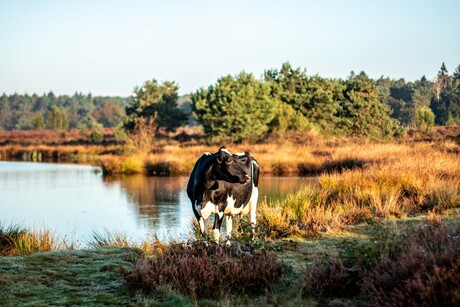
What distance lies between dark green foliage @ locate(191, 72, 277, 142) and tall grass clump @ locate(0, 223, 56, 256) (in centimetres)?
3268

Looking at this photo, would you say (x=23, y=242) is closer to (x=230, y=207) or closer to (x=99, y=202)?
(x=230, y=207)

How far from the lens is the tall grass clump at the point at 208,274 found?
20.9ft

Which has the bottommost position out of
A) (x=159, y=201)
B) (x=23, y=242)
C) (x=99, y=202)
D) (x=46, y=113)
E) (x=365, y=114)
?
(x=99, y=202)

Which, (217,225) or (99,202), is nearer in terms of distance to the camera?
(217,225)

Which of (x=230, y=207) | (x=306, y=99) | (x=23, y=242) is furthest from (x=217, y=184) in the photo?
(x=306, y=99)

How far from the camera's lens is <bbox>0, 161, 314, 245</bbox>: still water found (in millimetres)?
16281

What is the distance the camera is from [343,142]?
39125mm

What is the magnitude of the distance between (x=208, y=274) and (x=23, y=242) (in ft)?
16.3

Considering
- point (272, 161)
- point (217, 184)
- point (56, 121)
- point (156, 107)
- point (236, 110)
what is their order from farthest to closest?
point (56, 121) < point (156, 107) < point (236, 110) < point (272, 161) < point (217, 184)

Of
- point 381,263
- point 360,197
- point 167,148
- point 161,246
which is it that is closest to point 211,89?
point 167,148

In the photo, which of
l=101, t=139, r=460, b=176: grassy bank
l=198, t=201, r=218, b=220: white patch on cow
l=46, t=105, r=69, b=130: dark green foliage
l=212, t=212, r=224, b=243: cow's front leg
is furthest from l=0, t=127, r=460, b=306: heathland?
l=46, t=105, r=69, b=130: dark green foliage

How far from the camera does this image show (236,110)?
43.3 meters

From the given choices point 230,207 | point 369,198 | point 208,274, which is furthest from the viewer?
point 369,198

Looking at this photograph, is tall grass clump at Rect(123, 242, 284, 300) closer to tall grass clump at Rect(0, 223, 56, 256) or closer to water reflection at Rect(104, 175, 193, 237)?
tall grass clump at Rect(0, 223, 56, 256)
